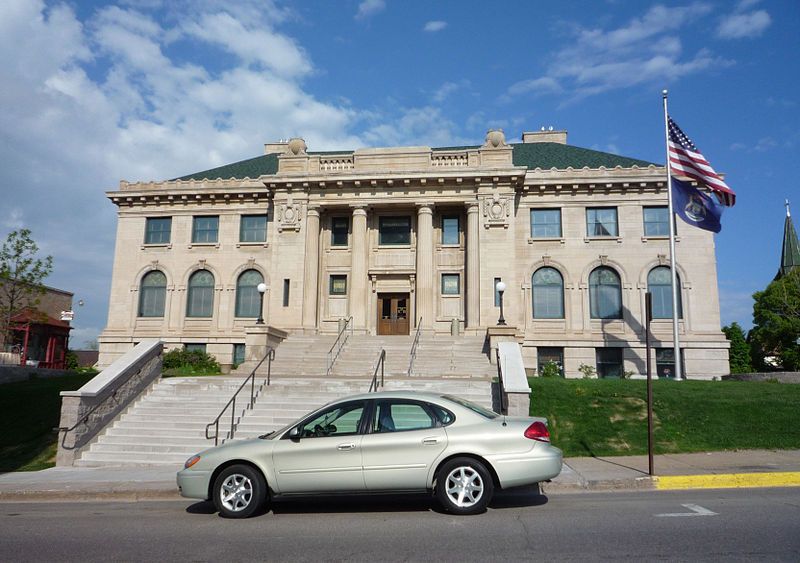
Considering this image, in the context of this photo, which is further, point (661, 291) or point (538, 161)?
point (538, 161)

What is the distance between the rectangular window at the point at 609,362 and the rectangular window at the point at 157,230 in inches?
966

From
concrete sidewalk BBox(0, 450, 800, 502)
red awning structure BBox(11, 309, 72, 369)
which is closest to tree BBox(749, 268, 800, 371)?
concrete sidewalk BBox(0, 450, 800, 502)

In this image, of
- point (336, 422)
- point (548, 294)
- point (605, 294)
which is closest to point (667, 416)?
point (336, 422)

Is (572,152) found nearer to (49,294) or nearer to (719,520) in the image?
(719,520)

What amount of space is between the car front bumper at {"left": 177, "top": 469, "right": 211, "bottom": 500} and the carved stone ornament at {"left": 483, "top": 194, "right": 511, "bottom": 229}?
2194 cm

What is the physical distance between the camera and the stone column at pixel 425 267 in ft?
91.4

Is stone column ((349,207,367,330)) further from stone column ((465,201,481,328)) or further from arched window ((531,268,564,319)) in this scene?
arched window ((531,268,564,319))

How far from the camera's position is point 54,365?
40875 millimetres

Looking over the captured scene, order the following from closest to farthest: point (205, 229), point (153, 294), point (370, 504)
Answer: point (370, 504)
point (153, 294)
point (205, 229)

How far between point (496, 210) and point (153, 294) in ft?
64.6

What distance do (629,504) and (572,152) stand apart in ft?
98.9

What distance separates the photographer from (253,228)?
32375mm

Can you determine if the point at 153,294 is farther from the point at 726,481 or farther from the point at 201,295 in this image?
the point at 726,481

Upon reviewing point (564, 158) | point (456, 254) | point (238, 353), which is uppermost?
point (564, 158)
